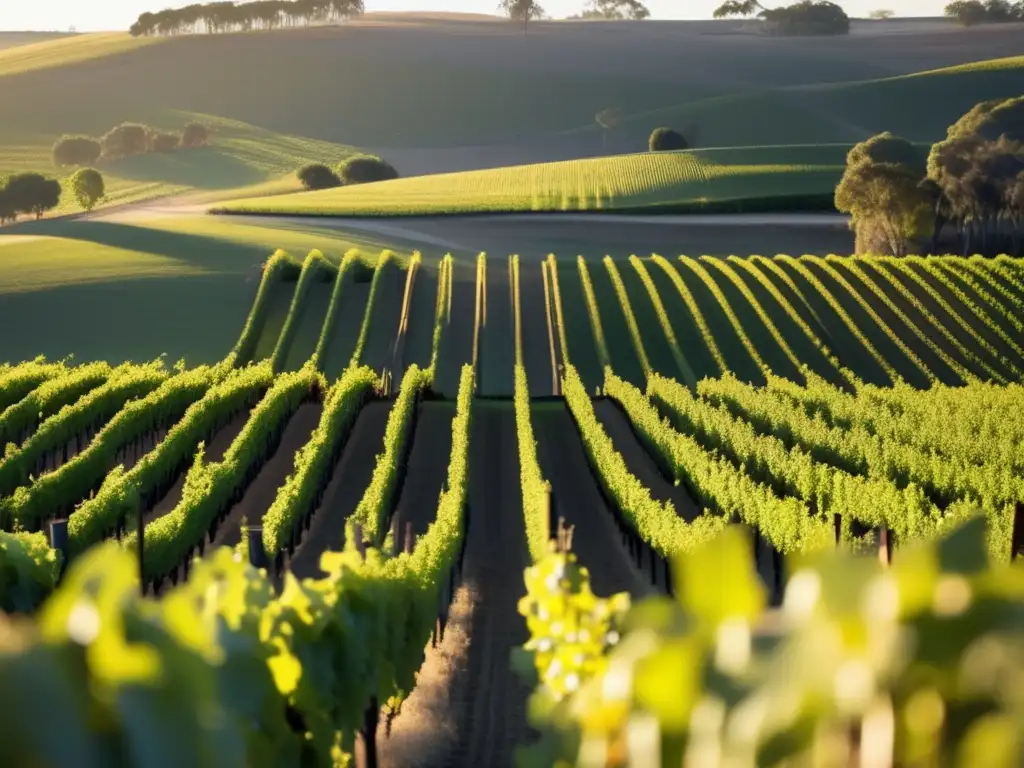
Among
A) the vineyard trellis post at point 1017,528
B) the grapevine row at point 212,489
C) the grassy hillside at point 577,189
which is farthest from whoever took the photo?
the grassy hillside at point 577,189

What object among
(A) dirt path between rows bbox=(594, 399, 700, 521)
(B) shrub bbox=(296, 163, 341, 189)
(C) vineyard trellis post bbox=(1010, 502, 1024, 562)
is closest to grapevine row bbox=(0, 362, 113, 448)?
(A) dirt path between rows bbox=(594, 399, 700, 521)

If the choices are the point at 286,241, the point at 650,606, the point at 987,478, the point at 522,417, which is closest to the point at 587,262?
the point at 286,241

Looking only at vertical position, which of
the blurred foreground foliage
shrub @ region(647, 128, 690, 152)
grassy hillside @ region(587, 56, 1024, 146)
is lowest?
shrub @ region(647, 128, 690, 152)

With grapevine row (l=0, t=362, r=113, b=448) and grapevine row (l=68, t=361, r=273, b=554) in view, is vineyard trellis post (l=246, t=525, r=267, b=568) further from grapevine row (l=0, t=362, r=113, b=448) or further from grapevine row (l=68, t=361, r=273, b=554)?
grapevine row (l=0, t=362, r=113, b=448)

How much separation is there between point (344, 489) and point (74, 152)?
105068 millimetres

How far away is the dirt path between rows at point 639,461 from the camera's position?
2975 cm

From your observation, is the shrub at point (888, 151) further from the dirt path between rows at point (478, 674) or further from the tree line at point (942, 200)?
the dirt path between rows at point (478, 674)

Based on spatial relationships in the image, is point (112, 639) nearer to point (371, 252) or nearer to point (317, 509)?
point (317, 509)

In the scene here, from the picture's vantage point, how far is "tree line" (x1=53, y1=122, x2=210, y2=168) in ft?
418

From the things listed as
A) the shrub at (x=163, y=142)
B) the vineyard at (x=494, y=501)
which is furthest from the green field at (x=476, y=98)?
the vineyard at (x=494, y=501)

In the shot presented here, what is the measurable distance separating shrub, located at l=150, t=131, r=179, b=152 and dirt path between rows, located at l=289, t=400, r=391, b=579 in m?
101

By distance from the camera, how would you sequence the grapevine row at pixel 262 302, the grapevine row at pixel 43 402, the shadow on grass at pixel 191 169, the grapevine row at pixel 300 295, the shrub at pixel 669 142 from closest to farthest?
the grapevine row at pixel 43 402 → the grapevine row at pixel 300 295 → the grapevine row at pixel 262 302 → the shrub at pixel 669 142 → the shadow on grass at pixel 191 169

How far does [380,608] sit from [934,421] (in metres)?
25.5

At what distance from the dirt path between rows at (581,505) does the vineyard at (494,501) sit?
4.6 inches
